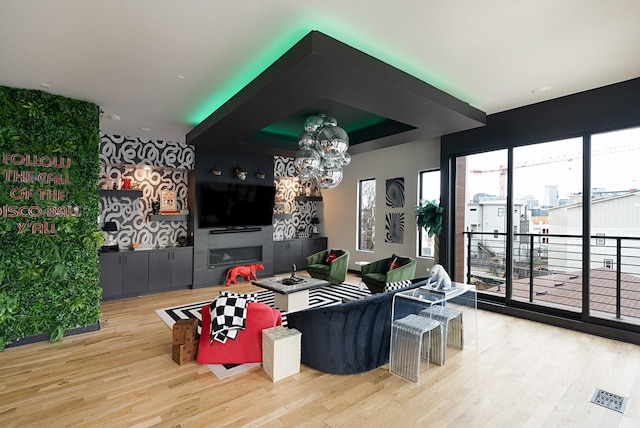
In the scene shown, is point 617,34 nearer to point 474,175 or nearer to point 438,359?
point 474,175

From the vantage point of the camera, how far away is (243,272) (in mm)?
7051

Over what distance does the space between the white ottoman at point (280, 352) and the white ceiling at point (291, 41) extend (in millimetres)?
2801

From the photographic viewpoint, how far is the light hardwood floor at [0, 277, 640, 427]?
2.45 m

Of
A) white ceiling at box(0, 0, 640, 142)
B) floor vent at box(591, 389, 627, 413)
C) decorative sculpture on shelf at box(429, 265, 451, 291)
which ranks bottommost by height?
floor vent at box(591, 389, 627, 413)

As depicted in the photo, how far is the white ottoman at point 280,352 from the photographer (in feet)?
9.73

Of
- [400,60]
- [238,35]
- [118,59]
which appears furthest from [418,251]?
[118,59]

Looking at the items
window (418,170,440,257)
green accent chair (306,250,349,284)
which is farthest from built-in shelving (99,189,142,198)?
window (418,170,440,257)

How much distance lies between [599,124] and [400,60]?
3048 millimetres

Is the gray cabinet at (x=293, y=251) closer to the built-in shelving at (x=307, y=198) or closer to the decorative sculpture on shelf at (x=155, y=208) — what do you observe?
the built-in shelving at (x=307, y=198)

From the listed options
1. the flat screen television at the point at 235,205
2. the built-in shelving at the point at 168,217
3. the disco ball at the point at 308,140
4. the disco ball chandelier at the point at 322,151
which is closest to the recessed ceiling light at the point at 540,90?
the disco ball chandelier at the point at 322,151

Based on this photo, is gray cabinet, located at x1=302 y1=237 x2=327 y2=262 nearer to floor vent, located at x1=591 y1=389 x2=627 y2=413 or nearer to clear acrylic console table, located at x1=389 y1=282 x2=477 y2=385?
clear acrylic console table, located at x1=389 y1=282 x2=477 y2=385

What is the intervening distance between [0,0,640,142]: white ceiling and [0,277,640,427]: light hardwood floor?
3.18 m

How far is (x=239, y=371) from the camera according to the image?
124 inches

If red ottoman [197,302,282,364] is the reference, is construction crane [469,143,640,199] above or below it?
above
